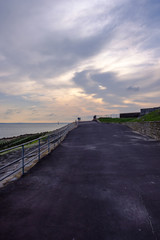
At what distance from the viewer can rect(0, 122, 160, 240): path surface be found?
325cm

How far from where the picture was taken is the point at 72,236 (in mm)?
3127

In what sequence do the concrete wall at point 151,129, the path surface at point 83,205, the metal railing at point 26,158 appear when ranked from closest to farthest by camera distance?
the path surface at point 83,205, the metal railing at point 26,158, the concrete wall at point 151,129

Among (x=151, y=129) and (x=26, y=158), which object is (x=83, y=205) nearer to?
(x=26, y=158)

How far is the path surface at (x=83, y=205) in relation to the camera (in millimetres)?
3250

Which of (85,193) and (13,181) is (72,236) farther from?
(13,181)

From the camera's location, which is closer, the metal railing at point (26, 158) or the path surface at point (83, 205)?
the path surface at point (83, 205)

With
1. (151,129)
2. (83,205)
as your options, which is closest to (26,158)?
(83,205)

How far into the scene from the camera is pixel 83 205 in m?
4.23

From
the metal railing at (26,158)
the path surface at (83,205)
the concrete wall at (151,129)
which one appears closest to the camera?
the path surface at (83,205)

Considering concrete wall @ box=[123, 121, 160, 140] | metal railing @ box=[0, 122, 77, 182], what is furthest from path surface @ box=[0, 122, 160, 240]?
concrete wall @ box=[123, 121, 160, 140]

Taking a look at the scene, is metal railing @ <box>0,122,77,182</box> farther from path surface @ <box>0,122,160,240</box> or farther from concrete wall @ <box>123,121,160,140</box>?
A: concrete wall @ <box>123,121,160,140</box>

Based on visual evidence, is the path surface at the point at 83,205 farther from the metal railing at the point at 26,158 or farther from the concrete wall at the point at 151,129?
the concrete wall at the point at 151,129

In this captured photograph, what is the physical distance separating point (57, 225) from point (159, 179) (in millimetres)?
4108

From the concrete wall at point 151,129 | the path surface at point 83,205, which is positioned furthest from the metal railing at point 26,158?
the concrete wall at point 151,129
